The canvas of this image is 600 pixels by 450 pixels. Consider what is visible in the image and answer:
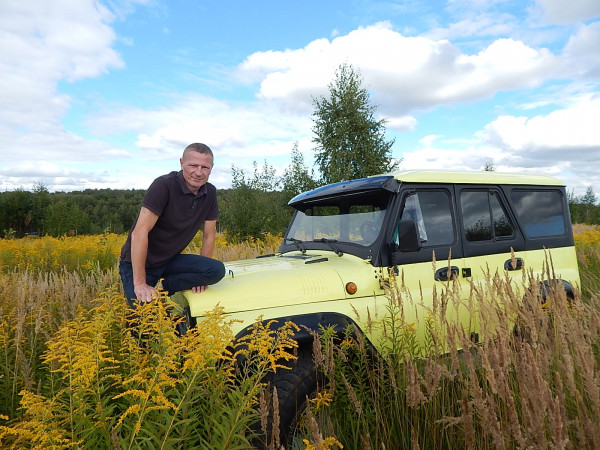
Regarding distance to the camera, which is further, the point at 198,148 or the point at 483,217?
the point at 483,217

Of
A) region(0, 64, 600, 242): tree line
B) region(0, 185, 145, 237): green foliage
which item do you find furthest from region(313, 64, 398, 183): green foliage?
region(0, 185, 145, 237): green foliage

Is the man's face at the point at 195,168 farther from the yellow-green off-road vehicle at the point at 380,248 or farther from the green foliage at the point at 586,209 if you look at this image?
the green foliage at the point at 586,209

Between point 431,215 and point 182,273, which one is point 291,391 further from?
point 431,215

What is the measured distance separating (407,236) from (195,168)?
183cm

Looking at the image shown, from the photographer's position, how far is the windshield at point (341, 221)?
3.55m

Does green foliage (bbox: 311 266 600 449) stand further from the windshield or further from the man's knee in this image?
the windshield

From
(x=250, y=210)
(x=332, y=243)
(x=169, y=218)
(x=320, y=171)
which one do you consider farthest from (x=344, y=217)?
(x=320, y=171)

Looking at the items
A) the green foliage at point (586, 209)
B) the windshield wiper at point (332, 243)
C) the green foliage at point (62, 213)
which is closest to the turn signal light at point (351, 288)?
the windshield wiper at point (332, 243)

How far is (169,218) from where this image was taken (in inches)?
135

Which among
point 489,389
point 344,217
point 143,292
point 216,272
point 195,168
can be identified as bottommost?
point 489,389

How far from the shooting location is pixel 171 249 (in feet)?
11.3

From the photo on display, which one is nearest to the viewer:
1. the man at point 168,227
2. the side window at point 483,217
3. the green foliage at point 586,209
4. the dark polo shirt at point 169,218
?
the man at point 168,227

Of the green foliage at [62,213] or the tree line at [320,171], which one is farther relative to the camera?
the green foliage at [62,213]

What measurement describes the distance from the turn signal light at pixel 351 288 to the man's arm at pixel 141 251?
150 centimetres
